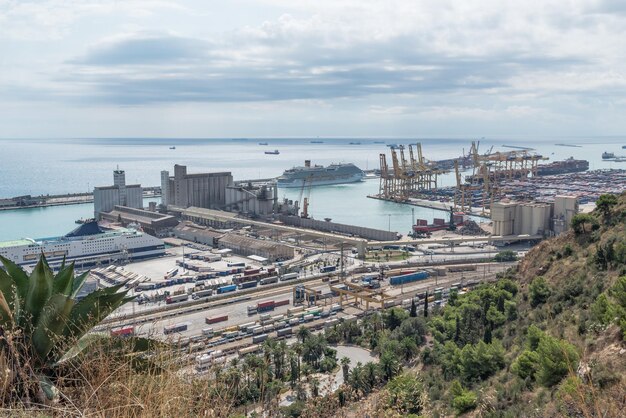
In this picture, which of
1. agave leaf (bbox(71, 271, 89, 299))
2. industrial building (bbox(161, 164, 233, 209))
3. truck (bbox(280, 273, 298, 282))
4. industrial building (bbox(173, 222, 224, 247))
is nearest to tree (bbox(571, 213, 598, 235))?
truck (bbox(280, 273, 298, 282))

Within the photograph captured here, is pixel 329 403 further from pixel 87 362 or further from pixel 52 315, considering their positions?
pixel 52 315

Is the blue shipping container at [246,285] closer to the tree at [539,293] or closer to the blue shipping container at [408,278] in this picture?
the blue shipping container at [408,278]

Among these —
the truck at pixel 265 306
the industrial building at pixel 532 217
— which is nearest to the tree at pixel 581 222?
the truck at pixel 265 306

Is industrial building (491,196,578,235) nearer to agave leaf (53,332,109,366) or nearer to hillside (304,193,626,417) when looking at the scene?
hillside (304,193,626,417)

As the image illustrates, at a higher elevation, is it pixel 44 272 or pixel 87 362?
pixel 44 272

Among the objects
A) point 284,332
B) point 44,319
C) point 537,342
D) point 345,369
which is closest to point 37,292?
point 44,319

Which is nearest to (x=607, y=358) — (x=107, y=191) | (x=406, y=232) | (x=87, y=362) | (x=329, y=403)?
(x=329, y=403)
